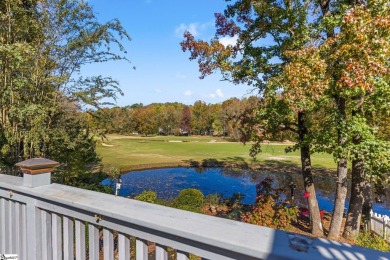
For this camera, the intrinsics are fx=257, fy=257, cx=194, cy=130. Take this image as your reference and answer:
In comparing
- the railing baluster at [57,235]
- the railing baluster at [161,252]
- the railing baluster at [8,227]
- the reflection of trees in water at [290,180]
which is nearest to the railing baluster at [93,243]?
the railing baluster at [57,235]

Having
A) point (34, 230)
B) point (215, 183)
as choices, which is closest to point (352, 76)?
point (34, 230)

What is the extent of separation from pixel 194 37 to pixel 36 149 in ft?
15.2

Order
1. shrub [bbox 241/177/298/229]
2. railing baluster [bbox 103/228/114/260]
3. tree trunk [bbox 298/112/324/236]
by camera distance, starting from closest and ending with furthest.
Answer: railing baluster [bbox 103/228/114/260], shrub [bbox 241/177/298/229], tree trunk [bbox 298/112/324/236]

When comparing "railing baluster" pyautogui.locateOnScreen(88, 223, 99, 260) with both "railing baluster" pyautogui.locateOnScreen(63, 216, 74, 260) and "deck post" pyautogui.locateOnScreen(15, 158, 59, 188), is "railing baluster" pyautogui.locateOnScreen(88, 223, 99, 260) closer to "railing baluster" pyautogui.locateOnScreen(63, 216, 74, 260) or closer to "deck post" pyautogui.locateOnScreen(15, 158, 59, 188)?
"railing baluster" pyautogui.locateOnScreen(63, 216, 74, 260)

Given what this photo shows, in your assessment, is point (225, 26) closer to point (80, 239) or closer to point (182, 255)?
point (80, 239)

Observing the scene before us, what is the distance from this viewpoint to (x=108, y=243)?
121cm

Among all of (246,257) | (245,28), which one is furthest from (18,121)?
(245,28)

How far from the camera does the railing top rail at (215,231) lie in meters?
0.73

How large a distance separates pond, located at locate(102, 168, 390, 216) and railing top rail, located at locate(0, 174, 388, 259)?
1179 cm

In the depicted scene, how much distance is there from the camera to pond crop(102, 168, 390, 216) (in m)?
12.9

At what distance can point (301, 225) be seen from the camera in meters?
8.05

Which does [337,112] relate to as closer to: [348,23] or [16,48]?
[348,23]

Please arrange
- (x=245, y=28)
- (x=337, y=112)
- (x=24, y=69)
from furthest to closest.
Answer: (x=245, y=28), (x=337, y=112), (x=24, y=69)

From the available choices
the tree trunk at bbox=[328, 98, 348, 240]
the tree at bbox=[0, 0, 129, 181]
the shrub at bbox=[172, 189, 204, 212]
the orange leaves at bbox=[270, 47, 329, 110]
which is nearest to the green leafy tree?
the tree trunk at bbox=[328, 98, 348, 240]
